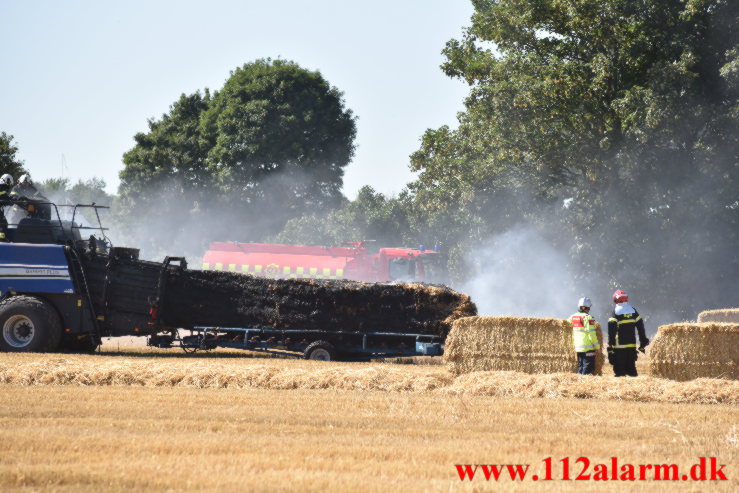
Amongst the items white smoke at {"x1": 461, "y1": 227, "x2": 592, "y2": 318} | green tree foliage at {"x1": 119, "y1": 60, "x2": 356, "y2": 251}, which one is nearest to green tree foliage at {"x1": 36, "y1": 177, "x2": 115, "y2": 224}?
green tree foliage at {"x1": 119, "y1": 60, "x2": 356, "y2": 251}

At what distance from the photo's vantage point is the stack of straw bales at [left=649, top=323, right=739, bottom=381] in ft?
58.3

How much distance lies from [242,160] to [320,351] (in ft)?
162

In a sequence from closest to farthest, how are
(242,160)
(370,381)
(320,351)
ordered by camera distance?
(370,381) → (320,351) → (242,160)

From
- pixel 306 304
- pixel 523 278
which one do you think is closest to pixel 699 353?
pixel 306 304

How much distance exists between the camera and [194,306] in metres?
23.0

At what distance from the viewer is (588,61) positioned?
39156 millimetres

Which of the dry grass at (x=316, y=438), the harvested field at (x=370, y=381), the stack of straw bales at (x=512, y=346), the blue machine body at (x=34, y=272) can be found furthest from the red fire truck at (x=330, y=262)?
the dry grass at (x=316, y=438)

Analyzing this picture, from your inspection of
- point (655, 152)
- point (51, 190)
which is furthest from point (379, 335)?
point (51, 190)

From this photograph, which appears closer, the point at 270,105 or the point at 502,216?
the point at 502,216

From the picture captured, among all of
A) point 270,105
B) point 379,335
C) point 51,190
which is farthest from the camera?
point 51,190

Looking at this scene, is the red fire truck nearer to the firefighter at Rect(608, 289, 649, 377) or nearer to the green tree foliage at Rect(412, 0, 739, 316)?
the green tree foliage at Rect(412, 0, 739, 316)

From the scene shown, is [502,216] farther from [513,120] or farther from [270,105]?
[270,105]

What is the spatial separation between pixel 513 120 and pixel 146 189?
42052 millimetres

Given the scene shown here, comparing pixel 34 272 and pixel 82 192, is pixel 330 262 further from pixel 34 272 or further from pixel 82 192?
pixel 82 192
